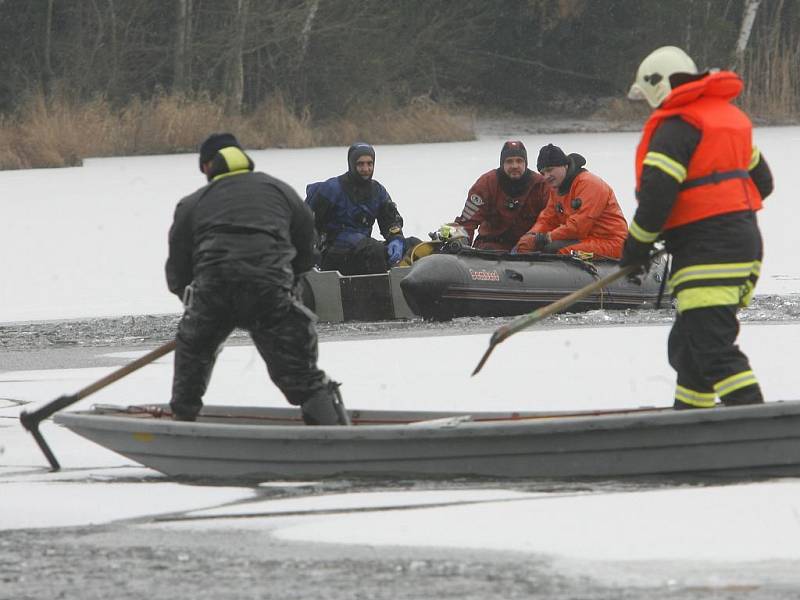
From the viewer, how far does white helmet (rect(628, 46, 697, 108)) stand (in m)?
5.28

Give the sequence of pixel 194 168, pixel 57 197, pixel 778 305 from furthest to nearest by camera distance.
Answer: pixel 194 168 < pixel 57 197 < pixel 778 305

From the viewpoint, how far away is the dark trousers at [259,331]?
17.9 feet

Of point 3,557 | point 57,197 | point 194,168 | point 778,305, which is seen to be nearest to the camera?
point 3,557

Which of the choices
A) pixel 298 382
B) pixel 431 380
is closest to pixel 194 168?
pixel 431 380

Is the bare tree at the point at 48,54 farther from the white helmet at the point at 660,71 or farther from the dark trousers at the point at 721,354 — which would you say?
the dark trousers at the point at 721,354

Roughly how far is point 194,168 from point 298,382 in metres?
17.9

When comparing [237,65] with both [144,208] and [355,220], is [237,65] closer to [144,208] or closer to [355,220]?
[144,208]

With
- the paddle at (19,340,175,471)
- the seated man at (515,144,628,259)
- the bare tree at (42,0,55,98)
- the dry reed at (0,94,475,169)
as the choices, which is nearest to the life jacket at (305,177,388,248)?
the seated man at (515,144,628,259)

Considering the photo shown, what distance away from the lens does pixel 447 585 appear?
3.95 meters

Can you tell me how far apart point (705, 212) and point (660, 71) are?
501mm

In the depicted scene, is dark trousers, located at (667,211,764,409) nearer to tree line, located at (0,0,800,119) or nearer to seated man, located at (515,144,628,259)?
seated man, located at (515,144,628,259)

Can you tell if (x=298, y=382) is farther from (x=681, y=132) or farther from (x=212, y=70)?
(x=212, y=70)

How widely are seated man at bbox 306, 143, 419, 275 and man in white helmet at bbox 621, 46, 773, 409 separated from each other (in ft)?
16.2

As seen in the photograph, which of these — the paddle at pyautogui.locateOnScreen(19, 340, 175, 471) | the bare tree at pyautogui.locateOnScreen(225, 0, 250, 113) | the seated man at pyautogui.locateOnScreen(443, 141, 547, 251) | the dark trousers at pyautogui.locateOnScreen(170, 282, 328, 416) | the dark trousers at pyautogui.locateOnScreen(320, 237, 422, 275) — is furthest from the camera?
the bare tree at pyautogui.locateOnScreen(225, 0, 250, 113)
